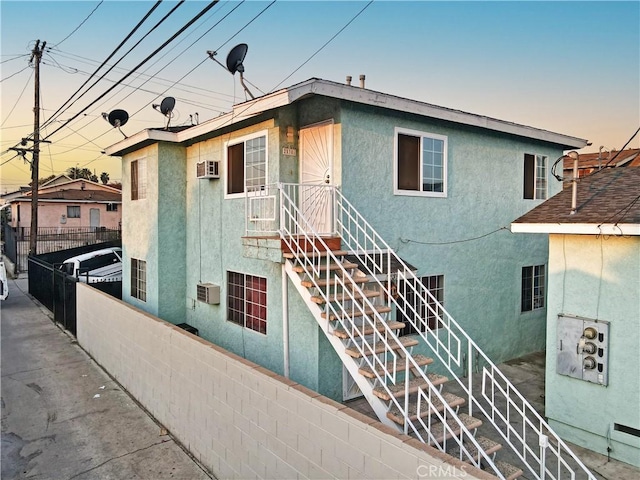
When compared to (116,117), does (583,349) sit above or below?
below


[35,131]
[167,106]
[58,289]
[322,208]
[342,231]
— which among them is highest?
[35,131]

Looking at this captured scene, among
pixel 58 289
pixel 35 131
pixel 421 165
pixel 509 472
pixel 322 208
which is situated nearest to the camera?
pixel 509 472

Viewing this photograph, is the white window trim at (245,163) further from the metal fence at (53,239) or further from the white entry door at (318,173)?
the metal fence at (53,239)

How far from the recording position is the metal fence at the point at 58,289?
1255 centimetres

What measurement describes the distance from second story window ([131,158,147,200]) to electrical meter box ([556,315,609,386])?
34.4 feet

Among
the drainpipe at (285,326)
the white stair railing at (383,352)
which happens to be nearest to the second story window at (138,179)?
the white stair railing at (383,352)

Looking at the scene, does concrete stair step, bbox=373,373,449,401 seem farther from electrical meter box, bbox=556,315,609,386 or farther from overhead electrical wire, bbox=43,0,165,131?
overhead electrical wire, bbox=43,0,165,131

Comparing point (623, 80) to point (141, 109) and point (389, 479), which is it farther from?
point (141, 109)

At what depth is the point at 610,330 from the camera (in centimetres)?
629

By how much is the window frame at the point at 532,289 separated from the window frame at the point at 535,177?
1.88m

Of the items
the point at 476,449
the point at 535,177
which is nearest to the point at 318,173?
the point at 476,449

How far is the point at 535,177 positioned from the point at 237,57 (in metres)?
8.05

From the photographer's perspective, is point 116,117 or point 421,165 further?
point 116,117

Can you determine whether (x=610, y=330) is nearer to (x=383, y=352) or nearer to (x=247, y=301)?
(x=383, y=352)
